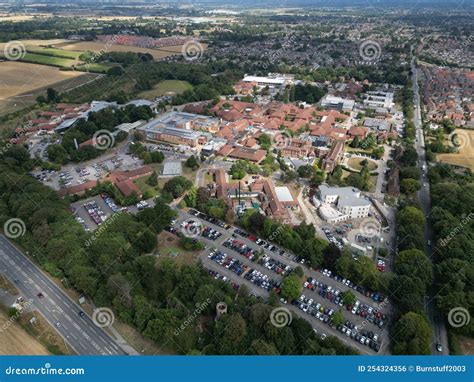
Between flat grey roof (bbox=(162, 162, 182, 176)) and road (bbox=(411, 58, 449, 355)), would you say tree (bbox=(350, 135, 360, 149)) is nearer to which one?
road (bbox=(411, 58, 449, 355))

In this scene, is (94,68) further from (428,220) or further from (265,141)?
(428,220)

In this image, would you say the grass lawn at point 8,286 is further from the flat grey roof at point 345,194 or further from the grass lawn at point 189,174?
the flat grey roof at point 345,194

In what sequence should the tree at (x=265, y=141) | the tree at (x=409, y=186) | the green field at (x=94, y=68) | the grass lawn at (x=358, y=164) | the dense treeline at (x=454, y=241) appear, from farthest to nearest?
the green field at (x=94, y=68), the tree at (x=265, y=141), the grass lawn at (x=358, y=164), the tree at (x=409, y=186), the dense treeline at (x=454, y=241)

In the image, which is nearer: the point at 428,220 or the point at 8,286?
the point at 8,286

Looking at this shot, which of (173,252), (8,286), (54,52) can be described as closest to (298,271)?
(173,252)

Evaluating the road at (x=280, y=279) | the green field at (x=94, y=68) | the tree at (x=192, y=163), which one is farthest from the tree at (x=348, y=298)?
the green field at (x=94, y=68)

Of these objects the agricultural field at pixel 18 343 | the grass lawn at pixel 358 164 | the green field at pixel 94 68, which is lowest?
the grass lawn at pixel 358 164

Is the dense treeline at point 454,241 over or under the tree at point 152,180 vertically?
over
